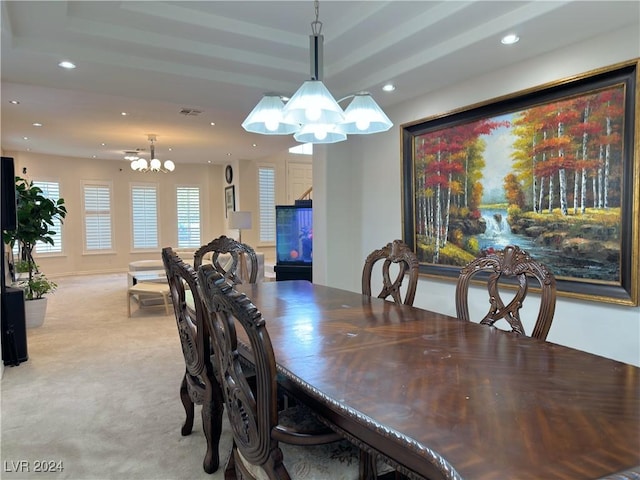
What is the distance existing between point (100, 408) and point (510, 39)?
382cm

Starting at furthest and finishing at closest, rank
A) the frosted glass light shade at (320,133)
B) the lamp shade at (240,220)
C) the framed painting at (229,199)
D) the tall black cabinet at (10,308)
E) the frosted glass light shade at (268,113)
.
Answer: the framed painting at (229,199) → the lamp shade at (240,220) → the tall black cabinet at (10,308) → the frosted glass light shade at (320,133) → the frosted glass light shade at (268,113)

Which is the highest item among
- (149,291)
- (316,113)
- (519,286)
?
(316,113)

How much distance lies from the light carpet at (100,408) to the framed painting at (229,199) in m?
5.05

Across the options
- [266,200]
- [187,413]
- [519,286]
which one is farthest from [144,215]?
[519,286]

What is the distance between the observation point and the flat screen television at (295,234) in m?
5.50

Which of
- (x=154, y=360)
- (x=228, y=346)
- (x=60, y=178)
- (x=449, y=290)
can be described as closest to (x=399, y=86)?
(x=449, y=290)

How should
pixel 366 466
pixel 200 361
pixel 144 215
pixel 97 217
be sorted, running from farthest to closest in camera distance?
pixel 144 215, pixel 97 217, pixel 200 361, pixel 366 466

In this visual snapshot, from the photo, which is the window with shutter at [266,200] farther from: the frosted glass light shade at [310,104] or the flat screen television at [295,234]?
the frosted glass light shade at [310,104]

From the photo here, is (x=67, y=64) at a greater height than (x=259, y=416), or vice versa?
(x=67, y=64)

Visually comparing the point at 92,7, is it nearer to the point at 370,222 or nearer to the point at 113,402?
the point at 113,402

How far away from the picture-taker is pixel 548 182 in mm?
2883

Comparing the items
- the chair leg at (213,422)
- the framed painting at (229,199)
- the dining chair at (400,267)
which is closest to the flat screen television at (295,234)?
the dining chair at (400,267)
